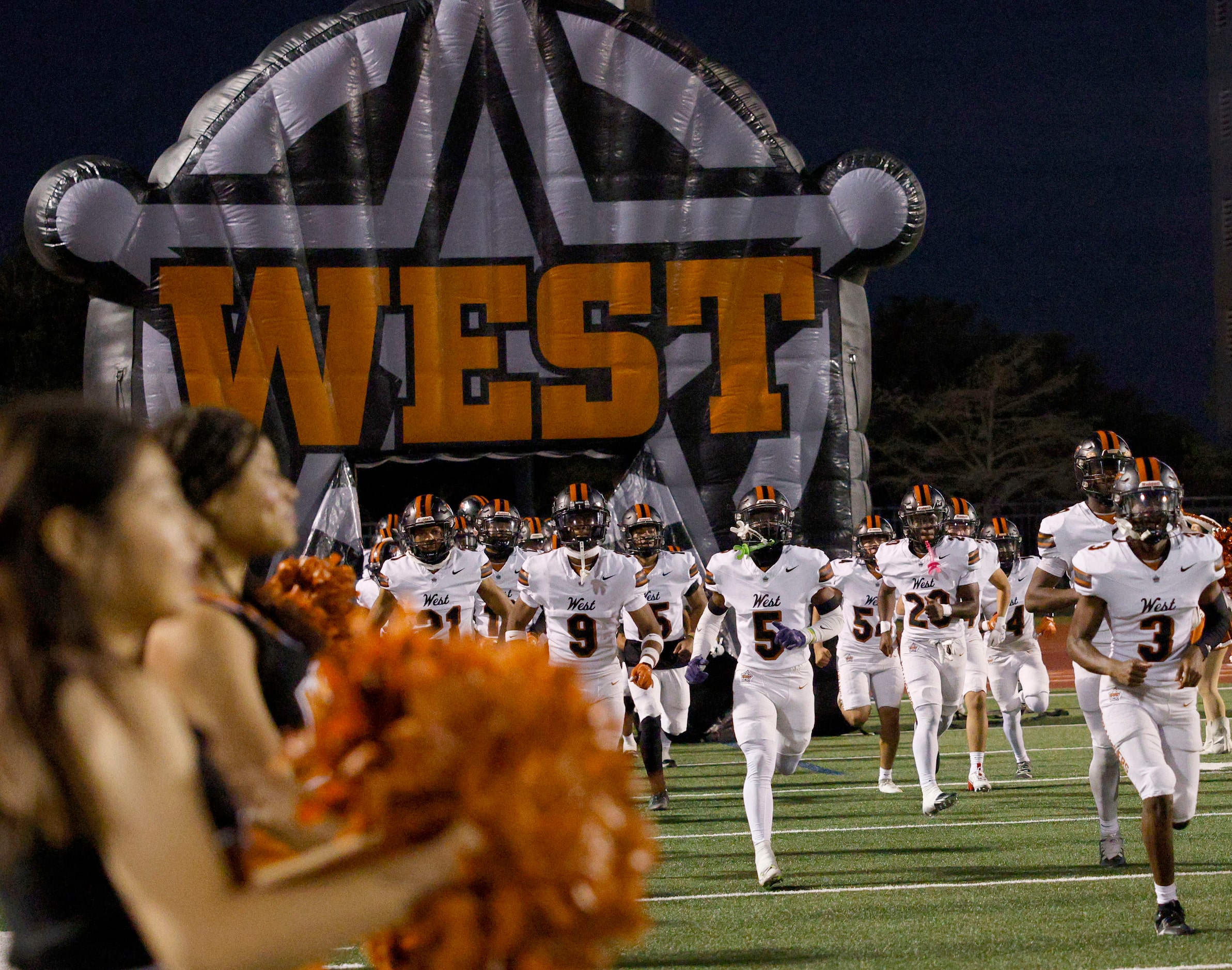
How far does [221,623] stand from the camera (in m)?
1.89

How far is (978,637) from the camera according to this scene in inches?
422

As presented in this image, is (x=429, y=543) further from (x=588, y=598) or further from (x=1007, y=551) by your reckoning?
(x=1007, y=551)

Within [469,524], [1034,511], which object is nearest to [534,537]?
[469,524]

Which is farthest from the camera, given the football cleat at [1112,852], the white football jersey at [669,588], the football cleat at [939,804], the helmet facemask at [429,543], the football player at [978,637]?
the white football jersey at [669,588]

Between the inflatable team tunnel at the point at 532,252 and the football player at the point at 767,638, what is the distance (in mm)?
5535

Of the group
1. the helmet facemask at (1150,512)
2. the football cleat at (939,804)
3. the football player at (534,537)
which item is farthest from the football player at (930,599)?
the football player at (534,537)

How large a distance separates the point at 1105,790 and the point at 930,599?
8.56 feet

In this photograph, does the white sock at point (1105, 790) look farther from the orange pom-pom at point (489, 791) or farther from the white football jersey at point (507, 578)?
the orange pom-pom at point (489, 791)

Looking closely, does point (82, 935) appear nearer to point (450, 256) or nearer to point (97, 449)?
point (97, 449)

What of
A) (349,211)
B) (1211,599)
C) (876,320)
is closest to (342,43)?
(349,211)

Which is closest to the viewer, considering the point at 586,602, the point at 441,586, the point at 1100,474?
the point at 586,602

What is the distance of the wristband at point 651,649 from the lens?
24.8 ft

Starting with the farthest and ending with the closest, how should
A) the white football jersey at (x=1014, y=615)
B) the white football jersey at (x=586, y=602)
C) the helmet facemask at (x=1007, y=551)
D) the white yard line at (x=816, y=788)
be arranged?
the helmet facemask at (x=1007, y=551), the white football jersey at (x=1014, y=615), the white yard line at (x=816, y=788), the white football jersey at (x=586, y=602)

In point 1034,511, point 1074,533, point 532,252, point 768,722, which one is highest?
point 532,252
